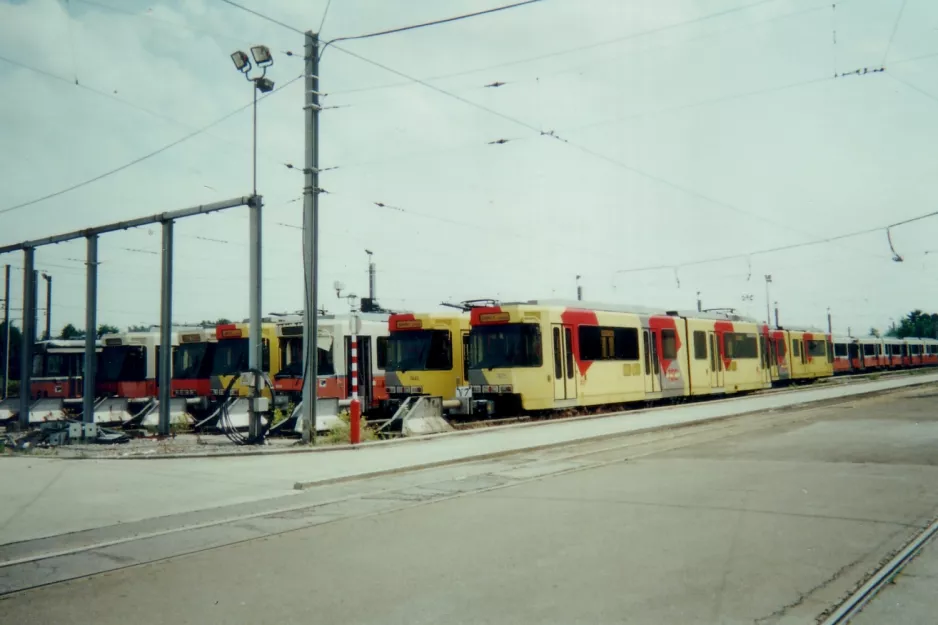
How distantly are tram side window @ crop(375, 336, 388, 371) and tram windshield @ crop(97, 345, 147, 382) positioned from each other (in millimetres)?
9660

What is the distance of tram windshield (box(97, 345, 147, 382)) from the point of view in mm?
27094

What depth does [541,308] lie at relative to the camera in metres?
20.3

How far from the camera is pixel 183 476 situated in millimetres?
12086

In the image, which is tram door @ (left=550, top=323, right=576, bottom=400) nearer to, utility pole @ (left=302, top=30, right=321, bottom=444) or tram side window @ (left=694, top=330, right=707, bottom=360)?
utility pole @ (left=302, top=30, right=321, bottom=444)

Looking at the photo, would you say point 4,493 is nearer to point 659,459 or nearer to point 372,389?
point 659,459

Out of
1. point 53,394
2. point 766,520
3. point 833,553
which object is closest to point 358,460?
point 766,520

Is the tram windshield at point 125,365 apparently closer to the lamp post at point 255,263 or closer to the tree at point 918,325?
the lamp post at point 255,263

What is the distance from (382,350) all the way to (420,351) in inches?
67.5

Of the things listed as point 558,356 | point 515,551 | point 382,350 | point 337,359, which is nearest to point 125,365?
point 337,359

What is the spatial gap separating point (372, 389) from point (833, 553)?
17146 mm

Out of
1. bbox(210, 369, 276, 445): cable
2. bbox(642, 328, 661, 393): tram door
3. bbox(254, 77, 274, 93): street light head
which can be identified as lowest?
bbox(210, 369, 276, 445): cable

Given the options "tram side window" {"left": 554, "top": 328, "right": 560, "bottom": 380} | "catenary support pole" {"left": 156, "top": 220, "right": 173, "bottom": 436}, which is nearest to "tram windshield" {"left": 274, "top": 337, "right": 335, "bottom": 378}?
"catenary support pole" {"left": 156, "top": 220, "right": 173, "bottom": 436}

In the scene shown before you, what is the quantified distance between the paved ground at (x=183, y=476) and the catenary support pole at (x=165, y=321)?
12.8ft

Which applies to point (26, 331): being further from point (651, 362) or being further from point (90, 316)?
point (651, 362)
